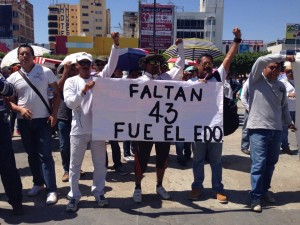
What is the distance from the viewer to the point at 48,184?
4.54 meters

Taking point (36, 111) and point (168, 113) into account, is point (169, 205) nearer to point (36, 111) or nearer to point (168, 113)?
point (168, 113)

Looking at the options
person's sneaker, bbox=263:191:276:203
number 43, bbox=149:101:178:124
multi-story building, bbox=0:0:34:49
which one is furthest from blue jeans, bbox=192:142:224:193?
multi-story building, bbox=0:0:34:49

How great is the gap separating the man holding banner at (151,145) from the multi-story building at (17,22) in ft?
282

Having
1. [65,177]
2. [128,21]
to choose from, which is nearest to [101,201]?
[65,177]

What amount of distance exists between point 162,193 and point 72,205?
1231mm

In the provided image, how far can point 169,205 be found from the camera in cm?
449

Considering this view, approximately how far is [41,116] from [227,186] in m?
2.93

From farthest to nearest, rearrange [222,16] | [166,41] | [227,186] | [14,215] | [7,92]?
1. [222,16]
2. [166,41]
3. [227,186]
4. [14,215]
5. [7,92]

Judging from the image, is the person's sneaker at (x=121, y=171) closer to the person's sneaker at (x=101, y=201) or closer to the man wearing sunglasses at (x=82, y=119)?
the person's sneaker at (x=101, y=201)

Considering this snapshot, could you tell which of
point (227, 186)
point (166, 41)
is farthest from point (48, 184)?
point (166, 41)

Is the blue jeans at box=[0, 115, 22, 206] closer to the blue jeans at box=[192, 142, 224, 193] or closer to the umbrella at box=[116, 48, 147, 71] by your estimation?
the blue jeans at box=[192, 142, 224, 193]

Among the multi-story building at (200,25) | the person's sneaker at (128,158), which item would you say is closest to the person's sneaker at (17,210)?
the person's sneaker at (128,158)

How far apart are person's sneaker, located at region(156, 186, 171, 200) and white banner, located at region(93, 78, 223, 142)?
0.79 m

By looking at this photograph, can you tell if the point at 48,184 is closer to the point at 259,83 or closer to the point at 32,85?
the point at 32,85
